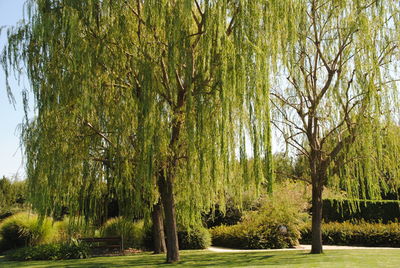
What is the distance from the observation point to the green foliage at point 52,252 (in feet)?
42.1

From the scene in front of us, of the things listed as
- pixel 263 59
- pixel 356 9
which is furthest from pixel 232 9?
pixel 356 9

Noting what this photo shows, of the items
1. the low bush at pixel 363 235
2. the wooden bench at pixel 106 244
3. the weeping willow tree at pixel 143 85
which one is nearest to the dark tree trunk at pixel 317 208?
the low bush at pixel 363 235

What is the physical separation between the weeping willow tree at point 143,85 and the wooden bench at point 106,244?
5.69 metres

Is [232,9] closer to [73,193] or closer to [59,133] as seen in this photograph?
[59,133]

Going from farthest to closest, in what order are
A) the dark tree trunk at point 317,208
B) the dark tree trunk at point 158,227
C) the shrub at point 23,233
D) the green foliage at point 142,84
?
the shrub at point 23,233 < the dark tree trunk at point 158,227 < the dark tree trunk at point 317,208 < the green foliage at point 142,84

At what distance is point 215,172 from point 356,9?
5.79 meters

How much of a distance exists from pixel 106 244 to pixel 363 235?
8.48m

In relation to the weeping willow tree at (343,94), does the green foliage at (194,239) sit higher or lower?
lower

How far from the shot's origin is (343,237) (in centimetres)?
1501

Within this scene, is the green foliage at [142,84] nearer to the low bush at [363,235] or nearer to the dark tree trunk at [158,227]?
the dark tree trunk at [158,227]

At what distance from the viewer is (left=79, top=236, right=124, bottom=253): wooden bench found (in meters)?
13.8

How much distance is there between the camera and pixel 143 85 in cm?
738

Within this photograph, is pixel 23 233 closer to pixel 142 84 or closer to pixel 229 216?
pixel 229 216

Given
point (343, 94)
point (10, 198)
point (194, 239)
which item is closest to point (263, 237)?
point (194, 239)
